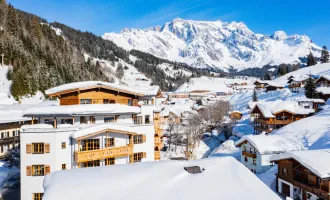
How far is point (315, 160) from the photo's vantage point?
2297cm

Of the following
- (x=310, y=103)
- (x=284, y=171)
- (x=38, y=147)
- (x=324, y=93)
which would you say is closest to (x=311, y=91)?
(x=324, y=93)

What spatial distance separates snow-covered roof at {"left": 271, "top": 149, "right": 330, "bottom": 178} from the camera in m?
21.2

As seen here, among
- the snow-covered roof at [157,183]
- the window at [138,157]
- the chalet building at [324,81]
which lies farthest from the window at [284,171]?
the chalet building at [324,81]

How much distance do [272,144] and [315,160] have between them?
14970 millimetres

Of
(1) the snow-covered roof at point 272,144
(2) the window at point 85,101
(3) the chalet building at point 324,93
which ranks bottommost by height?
(1) the snow-covered roof at point 272,144

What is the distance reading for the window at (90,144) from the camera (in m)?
24.9

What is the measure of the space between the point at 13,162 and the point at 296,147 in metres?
36.7

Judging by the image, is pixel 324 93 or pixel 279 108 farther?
pixel 324 93

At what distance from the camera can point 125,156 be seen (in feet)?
87.7

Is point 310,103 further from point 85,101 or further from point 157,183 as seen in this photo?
point 157,183

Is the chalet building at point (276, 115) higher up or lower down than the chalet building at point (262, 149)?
higher up

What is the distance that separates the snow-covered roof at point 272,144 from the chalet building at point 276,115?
1433cm

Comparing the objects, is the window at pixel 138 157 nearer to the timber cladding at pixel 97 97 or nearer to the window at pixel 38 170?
the timber cladding at pixel 97 97

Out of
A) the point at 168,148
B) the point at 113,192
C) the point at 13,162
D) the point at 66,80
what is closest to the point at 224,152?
the point at 168,148
